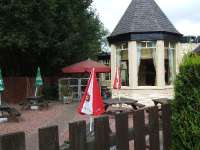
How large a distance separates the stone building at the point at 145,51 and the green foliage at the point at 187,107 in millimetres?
15361

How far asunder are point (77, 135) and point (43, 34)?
75.4ft

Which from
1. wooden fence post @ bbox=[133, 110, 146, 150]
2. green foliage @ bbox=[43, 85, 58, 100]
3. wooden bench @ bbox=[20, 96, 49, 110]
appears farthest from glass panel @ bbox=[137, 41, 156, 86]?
wooden fence post @ bbox=[133, 110, 146, 150]

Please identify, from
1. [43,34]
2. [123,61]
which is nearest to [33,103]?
[123,61]

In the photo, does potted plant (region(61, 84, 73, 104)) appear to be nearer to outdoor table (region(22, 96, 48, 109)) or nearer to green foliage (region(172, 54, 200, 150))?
outdoor table (region(22, 96, 48, 109))

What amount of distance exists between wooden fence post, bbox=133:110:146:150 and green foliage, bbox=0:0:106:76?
19871mm

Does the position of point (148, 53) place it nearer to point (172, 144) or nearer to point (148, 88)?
point (148, 88)

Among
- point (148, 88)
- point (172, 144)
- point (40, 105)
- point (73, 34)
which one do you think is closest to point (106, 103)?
point (148, 88)

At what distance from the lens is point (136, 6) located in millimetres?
21750

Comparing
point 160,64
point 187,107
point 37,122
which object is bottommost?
point 37,122

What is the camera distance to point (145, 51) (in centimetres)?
2064

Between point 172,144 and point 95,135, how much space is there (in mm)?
1297

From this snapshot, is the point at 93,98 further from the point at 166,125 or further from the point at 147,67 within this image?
the point at 147,67

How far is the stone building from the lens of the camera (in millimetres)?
20391

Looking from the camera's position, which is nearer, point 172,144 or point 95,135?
point 95,135
